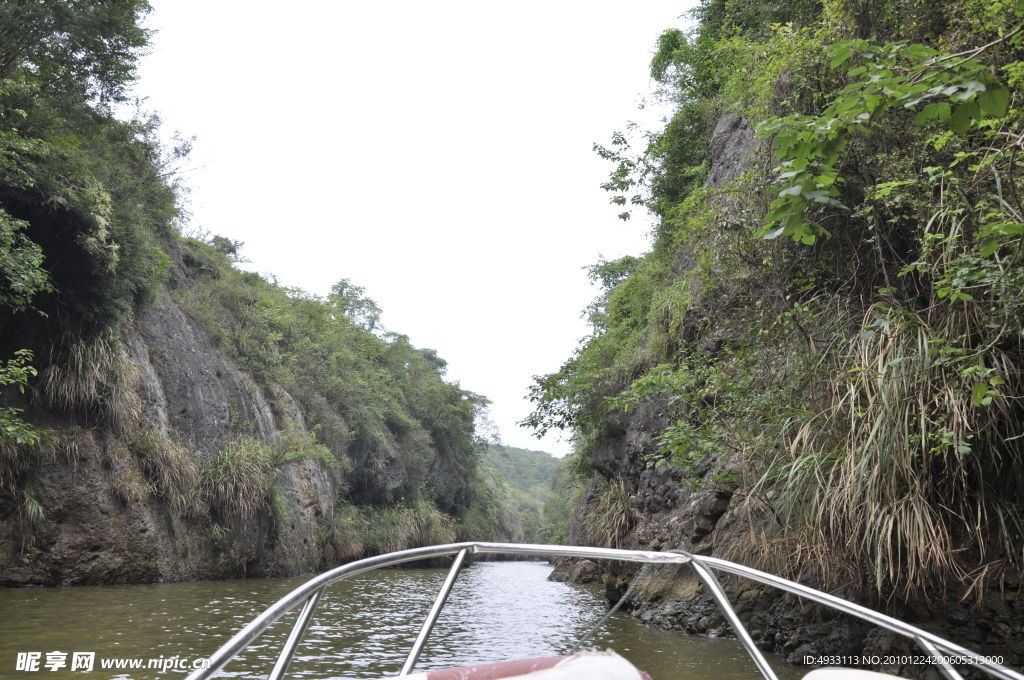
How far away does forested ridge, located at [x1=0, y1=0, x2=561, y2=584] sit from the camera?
9.45 metres

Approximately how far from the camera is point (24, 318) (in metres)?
10.4

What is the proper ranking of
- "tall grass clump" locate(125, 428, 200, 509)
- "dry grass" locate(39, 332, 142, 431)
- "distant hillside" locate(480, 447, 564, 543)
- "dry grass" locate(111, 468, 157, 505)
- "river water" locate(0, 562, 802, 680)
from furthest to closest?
"distant hillside" locate(480, 447, 564, 543), "tall grass clump" locate(125, 428, 200, 509), "dry grass" locate(111, 468, 157, 505), "dry grass" locate(39, 332, 142, 431), "river water" locate(0, 562, 802, 680)

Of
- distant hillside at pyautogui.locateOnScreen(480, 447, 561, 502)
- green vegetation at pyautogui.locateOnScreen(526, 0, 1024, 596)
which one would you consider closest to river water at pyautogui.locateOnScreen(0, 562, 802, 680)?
green vegetation at pyautogui.locateOnScreen(526, 0, 1024, 596)

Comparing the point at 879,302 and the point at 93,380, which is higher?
the point at 93,380

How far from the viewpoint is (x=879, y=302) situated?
5.04m

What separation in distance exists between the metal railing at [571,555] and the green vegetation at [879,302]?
4.63 feet

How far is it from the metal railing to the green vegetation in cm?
141

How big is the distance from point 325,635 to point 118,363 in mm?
6904

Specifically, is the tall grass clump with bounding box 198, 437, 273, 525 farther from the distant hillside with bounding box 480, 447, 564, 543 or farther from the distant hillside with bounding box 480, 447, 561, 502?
the distant hillside with bounding box 480, 447, 561, 502

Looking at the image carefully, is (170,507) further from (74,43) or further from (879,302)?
(879,302)

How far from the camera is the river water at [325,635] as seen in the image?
5.34 meters

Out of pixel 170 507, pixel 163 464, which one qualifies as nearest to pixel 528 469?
pixel 170 507

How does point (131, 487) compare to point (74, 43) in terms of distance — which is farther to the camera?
point (74, 43)

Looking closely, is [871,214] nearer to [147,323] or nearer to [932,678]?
[932,678]
